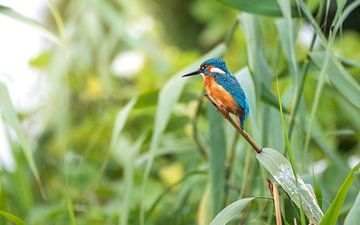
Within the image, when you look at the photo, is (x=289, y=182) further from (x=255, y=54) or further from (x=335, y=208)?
(x=255, y=54)

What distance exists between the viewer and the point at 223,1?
0.88 m

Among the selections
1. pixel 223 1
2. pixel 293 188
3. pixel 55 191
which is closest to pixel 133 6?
pixel 55 191

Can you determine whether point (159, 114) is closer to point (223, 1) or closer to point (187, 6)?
point (223, 1)

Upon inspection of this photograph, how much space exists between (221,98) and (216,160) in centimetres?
46

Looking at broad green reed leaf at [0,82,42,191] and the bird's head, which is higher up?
broad green reed leaf at [0,82,42,191]

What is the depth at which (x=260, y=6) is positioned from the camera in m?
0.92

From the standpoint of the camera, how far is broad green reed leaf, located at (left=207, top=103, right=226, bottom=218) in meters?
0.97

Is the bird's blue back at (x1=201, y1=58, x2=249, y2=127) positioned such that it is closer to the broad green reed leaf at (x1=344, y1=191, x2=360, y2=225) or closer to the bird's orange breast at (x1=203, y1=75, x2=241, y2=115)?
the bird's orange breast at (x1=203, y1=75, x2=241, y2=115)

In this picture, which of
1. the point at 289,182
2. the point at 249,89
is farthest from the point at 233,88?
the point at 249,89

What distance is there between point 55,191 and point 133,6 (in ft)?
1.85

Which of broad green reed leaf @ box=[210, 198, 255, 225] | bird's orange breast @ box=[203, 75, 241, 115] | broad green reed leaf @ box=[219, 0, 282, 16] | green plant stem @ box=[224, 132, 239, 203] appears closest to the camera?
bird's orange breast @ box=[203, 75, 241, 115]

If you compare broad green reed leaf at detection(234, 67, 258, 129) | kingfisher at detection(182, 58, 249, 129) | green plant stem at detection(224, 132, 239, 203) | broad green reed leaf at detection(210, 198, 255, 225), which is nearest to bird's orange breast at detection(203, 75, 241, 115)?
kingfisher at detection(182, 58, 249, 129)

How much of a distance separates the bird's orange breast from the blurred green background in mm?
183

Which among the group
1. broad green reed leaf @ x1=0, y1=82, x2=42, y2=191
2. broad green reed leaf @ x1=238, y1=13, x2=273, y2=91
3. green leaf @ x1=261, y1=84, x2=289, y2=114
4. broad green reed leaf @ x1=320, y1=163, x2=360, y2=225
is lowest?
broad green reed leaf @ x1=320, y1=163, x2=360, y2=225
